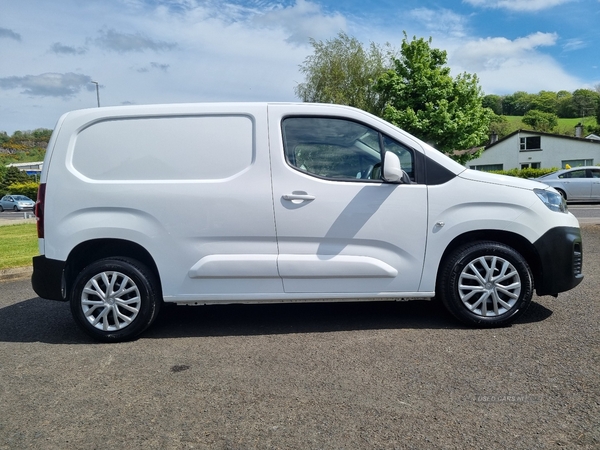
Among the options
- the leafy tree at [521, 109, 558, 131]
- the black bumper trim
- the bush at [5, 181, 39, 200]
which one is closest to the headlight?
the black bumper trim

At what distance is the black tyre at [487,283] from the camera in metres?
4.11

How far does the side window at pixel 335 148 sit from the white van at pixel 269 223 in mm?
13

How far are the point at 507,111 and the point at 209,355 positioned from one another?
13042cm

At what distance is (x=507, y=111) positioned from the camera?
119m

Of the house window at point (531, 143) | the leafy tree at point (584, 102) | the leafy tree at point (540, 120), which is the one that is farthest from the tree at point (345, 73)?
the leafy tree at point (584, 102)

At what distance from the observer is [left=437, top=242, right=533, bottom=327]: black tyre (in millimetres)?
4109

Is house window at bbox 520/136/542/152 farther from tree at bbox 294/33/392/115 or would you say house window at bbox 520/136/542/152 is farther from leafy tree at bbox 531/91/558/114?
leafy tree at bbox 531/91/558/114

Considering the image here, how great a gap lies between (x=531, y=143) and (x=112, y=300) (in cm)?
5129

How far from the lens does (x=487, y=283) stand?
13.5 ft

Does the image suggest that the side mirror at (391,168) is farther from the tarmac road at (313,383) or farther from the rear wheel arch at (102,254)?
the rear wheel arch at (102,254)

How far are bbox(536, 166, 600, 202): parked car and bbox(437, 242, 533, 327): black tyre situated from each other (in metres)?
17.3

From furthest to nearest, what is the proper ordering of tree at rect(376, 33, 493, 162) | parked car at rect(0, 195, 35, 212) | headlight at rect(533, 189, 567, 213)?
1. parked car at rect(0, 195, 35, 212)
2. tree at rect(376, 33, 493, 162)
3. headlight at rect(533, 189, 567, 213)

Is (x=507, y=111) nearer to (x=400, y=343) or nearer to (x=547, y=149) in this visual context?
(x=547, y=149)

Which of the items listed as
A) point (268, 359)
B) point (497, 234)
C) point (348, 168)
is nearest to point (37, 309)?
point (268, 359)
